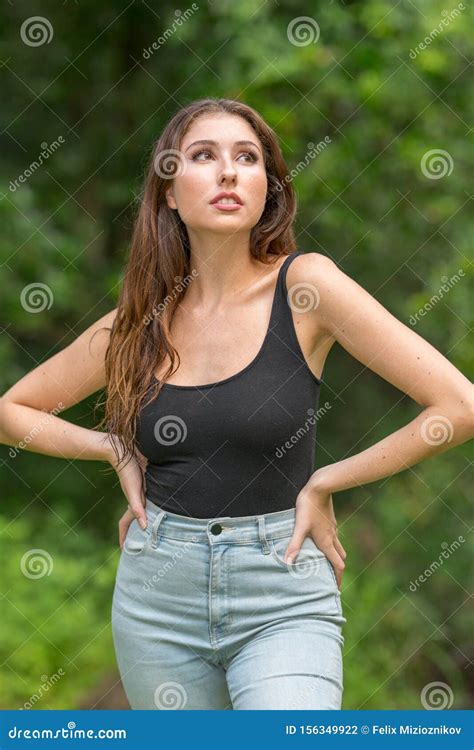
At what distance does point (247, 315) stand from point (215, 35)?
9.71ft

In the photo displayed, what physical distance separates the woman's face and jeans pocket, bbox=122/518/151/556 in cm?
61

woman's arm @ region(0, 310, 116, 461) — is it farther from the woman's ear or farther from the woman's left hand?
the woman's left hand

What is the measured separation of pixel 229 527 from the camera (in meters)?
1.98

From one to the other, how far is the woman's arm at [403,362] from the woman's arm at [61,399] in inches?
23.2

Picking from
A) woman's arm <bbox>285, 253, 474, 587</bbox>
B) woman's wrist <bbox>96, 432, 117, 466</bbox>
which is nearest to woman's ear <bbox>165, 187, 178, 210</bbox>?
woman's arm <bbox>285, 253, 474, 587</bbox>

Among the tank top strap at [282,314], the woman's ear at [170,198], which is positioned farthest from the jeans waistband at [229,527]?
the woman's ear at [170,198]

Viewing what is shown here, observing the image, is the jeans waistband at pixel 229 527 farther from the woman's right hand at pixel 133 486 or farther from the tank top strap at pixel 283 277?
the tank top strap at pixel 283 277

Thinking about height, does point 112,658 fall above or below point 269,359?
below

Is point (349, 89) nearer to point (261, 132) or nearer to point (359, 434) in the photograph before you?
point (359, 434)

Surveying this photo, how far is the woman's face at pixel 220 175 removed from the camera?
2121mm

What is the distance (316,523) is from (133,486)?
1.33 ft

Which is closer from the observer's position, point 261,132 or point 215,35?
point 261,132

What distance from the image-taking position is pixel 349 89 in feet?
15.1

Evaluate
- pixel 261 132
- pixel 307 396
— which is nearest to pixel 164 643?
pixel 307 396
